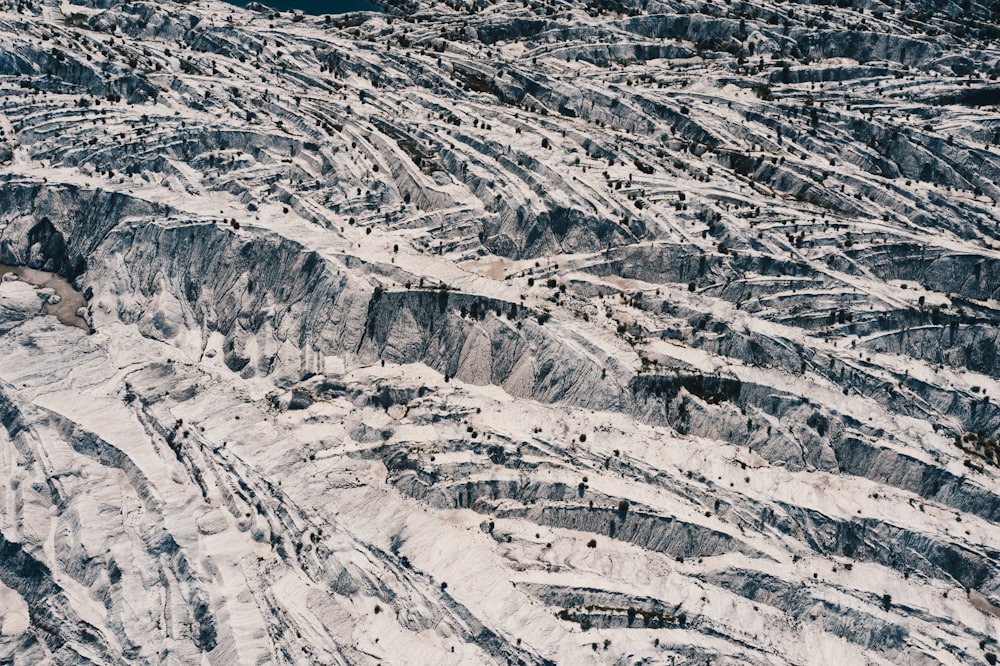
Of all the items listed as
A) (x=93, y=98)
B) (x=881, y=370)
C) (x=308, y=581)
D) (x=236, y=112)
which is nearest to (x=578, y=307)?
→ (x=881, y=370)

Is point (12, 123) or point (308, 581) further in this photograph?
point (12, 123)

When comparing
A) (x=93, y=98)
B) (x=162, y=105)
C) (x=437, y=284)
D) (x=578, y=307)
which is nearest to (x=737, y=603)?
(x=578, y=307)

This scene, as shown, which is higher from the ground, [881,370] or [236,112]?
[236,112]

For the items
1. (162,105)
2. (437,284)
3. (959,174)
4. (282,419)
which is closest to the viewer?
(282,419)

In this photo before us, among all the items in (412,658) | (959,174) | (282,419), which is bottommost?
(412,658)

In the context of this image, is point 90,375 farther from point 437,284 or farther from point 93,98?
point 93,98

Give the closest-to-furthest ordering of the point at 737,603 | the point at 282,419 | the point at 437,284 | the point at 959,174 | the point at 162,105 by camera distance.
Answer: the point at 737,603, the point at 282,419, the point at 437,284, the point at 959,174, the point at 162,105
